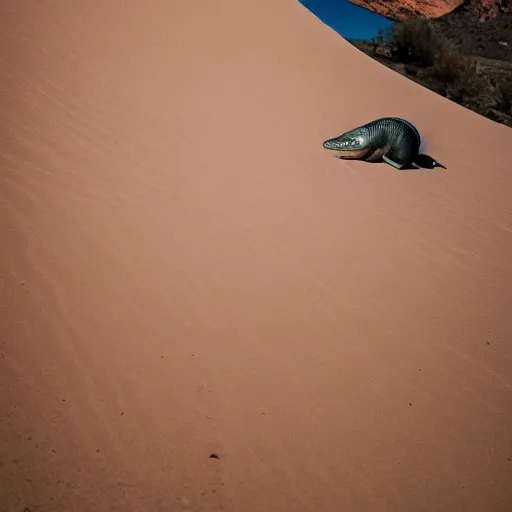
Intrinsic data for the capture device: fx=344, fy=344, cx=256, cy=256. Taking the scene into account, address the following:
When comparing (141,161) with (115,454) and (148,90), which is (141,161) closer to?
(148,90)

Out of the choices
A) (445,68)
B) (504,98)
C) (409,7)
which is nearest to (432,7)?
(409,7)

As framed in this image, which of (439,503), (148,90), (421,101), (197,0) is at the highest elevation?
(197,0)

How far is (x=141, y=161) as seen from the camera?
3416 millimetres

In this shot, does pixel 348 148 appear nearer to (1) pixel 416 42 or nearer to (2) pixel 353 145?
(2) pixel 353 145

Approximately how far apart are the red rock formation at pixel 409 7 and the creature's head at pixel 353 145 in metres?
23.9

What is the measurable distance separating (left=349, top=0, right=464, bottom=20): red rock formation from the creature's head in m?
23.9

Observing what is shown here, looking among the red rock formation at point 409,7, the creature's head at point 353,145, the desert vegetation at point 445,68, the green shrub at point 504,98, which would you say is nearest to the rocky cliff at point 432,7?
the red rock formation at point 409,7

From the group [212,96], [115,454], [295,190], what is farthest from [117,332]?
[212,96]

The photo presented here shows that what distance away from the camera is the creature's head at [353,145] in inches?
177

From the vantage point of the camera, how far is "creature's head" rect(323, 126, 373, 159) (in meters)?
4.49

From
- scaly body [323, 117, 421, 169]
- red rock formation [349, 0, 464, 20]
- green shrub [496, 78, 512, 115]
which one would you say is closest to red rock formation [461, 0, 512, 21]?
Result: red rock formation [349, 0, 464, 20]

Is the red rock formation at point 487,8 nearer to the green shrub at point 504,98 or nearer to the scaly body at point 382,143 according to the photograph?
the green shrub at point 504,98

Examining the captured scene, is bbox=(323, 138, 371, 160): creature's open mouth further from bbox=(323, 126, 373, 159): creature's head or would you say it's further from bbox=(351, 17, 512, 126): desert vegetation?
bbox=(351, 17, 512, 126): desert vegetation

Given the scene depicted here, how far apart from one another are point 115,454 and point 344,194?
10.6 ft
